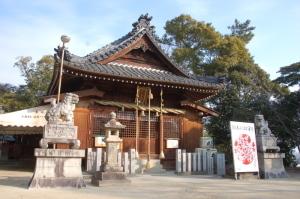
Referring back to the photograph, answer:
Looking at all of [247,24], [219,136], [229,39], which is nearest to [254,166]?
[219,136]

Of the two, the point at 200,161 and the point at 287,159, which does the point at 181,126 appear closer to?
the point at 200,161

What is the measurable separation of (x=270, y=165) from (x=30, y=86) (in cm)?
2862

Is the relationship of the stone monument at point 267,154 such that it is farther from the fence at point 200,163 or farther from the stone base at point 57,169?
the stone base at point 57,169

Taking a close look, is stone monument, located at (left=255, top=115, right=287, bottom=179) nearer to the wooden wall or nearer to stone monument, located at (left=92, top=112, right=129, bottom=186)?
the wooden wall

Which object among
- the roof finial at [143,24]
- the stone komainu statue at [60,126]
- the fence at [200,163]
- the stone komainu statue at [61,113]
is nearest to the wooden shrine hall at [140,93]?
the roof finial at [143,24]

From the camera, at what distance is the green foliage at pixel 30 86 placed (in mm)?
33875

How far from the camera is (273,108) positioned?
23609mm

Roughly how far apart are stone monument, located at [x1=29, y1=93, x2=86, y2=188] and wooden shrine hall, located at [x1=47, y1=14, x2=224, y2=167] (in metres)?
4.33

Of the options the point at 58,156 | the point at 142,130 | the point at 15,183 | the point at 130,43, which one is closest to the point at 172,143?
the point at 142,130

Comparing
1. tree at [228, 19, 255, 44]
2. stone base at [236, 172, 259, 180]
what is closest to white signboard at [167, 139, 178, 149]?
stone base at [236, 172, 259, 180]

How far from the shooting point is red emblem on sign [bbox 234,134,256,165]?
13234 mm

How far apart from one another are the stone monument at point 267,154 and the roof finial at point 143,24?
819cm

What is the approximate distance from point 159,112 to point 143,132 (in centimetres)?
134

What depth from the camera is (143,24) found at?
19391 millimetres
